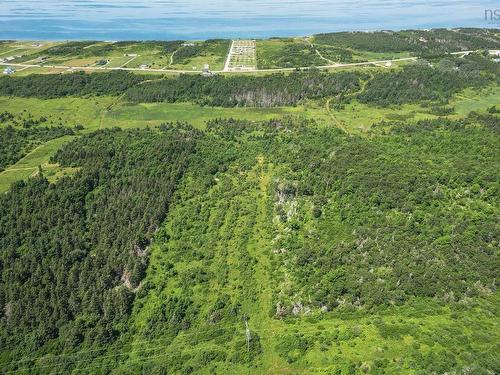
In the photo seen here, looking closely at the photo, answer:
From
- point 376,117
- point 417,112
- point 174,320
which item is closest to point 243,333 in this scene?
point 174,320

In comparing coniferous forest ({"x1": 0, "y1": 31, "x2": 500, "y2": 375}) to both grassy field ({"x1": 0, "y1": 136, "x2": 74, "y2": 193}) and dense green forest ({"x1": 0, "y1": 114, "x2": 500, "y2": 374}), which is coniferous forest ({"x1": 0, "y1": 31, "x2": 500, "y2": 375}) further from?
grassy field ({"x1": 0, "y1": 136, "x2": 74, "y2": 193})

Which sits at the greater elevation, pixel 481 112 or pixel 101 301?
pixel 481 112

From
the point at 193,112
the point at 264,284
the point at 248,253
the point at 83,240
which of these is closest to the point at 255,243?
the point at 248,253

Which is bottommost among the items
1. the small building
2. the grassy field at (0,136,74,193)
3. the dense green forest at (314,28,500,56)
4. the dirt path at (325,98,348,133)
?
the grassy field at (0,136,74,193)

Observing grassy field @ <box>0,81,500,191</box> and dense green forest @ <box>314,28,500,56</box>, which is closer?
grassy field @ <box>0,81,500,191</box>

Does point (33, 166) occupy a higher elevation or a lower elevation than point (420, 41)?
lower

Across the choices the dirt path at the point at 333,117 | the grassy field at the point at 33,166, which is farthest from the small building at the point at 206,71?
the grassy field at the point at 33,166

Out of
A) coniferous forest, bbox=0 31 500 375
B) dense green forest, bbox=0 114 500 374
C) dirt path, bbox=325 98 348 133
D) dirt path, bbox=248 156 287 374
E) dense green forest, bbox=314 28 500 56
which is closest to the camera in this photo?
dirt path, bbox=248 156 287 374

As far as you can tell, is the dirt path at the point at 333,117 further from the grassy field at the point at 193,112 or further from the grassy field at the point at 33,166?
the grassy field at the point at 33,166

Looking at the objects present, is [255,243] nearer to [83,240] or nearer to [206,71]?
[83,240]

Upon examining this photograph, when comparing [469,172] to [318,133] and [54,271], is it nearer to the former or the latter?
[318,133]

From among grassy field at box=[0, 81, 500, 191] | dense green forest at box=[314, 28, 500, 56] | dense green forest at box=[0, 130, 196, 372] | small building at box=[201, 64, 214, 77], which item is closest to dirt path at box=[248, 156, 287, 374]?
dense green forest at box=[0, 130, 196, 372]
